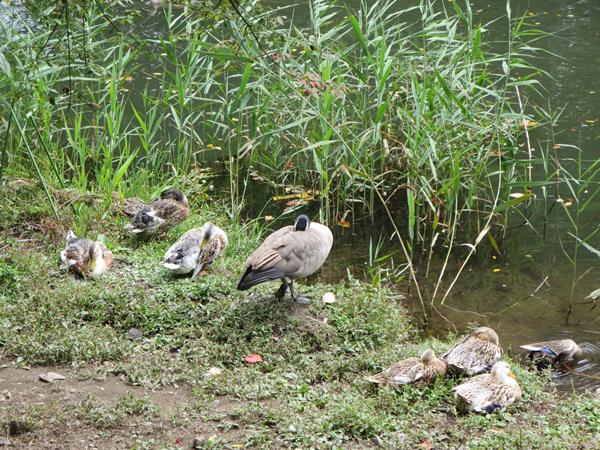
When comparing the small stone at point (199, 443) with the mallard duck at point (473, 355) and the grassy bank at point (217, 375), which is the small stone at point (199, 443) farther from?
the mallard duck at point (473, 355)

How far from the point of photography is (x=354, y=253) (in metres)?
9.44

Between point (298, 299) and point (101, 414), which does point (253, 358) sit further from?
point (101, 414)

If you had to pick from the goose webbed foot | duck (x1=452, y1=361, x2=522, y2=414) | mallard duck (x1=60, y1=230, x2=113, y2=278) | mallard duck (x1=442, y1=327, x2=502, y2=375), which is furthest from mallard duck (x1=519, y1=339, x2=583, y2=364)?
mallard duck (x1=60, y1=230, x2=113, y2=278)

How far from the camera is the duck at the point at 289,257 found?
6.58 m

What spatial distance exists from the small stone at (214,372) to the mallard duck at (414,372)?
3.31 feet

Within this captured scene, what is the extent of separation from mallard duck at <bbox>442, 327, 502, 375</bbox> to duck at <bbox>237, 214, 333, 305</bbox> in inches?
49.8

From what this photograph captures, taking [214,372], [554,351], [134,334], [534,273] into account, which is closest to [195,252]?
[134,334]

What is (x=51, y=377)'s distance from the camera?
18.8 ft

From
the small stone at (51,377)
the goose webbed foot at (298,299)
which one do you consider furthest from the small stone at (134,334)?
the goose webbed foot at (298,299)

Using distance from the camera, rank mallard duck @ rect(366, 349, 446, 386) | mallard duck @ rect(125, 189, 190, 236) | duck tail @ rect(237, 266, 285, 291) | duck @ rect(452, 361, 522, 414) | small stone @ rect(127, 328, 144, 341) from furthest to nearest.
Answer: mallard duck @ rect(125, 189, 190, 236), duck tail @ rect(237, 266, 285, 291), small stone @ rect(127, 328, 144, 341), mallard duck @ rect(366, 349, 446, 386), duck @ rect(452, 361, 522, 414)

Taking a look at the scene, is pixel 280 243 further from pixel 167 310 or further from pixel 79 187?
pixel 79 187

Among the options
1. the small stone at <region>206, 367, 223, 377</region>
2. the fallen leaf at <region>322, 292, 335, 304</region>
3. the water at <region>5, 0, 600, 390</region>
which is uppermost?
the small stone at <region>206, 367, 223, 377</region>

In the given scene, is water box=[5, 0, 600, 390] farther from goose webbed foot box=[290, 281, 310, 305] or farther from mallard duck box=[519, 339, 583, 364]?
goose webbed foot box=[290, 281, 310, 305]

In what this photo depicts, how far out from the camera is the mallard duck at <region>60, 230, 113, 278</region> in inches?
287
